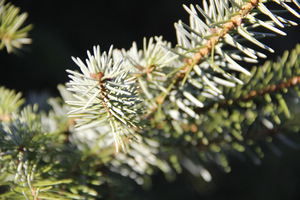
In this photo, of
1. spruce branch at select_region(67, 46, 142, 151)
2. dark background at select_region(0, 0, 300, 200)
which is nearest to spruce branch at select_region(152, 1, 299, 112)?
spruce branch at select_region(67, 46, 142, 151)

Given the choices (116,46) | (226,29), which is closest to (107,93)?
(226,29)

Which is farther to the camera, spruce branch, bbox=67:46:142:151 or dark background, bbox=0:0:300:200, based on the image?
dark background, bbox=0:0:300:200

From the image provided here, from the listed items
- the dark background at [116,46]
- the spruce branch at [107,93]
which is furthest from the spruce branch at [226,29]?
the dark background at [116,46]

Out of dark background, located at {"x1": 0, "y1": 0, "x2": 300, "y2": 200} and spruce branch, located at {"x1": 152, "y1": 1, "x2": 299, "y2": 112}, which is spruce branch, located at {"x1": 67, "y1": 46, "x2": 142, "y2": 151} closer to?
spruce branch, located at {"x1": 152, "y1": 1, "x2": 299, "y2": 112}

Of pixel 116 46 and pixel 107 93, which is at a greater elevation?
pixel 116 46

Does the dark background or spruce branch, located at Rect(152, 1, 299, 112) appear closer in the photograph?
spruce branch, located at Rect(152, 1, 299, 112)

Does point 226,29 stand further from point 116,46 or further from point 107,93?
point 116,46

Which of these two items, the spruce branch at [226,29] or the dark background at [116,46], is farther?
the dark background at [116,46]

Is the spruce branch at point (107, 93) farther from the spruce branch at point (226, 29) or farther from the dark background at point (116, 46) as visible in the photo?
the dark background at point (116, 46)
